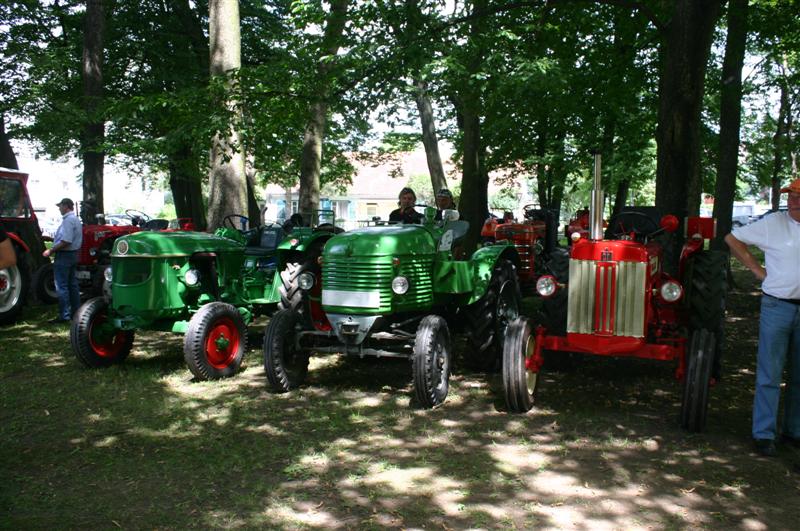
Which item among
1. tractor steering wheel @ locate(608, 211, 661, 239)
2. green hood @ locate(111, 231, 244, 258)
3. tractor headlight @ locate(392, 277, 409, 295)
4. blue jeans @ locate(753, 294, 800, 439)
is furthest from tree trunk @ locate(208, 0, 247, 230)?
blue jeans @ locate(753, 294, 800, 439)

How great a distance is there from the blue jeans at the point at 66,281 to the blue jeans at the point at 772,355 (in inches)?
344

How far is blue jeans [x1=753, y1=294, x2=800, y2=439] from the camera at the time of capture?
4.79m

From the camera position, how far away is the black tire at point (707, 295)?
20.6 feet

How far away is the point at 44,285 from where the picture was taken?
39.7 feet

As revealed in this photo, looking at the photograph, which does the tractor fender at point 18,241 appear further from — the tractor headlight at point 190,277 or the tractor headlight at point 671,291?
the tractor headlight at point 671,291

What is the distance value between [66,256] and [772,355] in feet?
28.9

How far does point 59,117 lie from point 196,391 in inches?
493

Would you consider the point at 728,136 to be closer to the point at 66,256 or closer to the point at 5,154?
the point at 66,256

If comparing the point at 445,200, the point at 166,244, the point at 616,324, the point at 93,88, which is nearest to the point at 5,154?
the point at 93,88

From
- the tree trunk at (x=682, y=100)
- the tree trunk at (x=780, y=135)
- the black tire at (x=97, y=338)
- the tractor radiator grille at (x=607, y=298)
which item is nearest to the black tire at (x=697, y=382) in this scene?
the tractor radiator grille at (x=607, y=298)

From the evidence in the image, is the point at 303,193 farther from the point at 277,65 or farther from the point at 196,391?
the point at 196,391

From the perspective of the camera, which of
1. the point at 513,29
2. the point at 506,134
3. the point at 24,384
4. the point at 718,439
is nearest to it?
the point at 718,439

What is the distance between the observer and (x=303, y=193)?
50.6 feet

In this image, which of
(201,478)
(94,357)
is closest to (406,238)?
(201,478)
